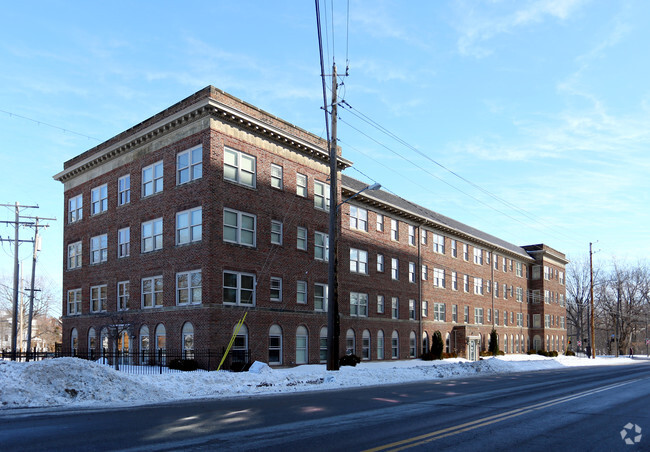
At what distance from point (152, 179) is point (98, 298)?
9397 mm

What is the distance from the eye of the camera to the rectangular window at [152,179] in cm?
3155

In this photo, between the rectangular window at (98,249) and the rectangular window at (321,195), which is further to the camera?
the rectangular window at (98,249)

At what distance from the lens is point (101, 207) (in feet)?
119

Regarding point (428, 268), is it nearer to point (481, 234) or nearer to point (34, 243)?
point (481, 234)

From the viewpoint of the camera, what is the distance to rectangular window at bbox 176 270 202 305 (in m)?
28.0

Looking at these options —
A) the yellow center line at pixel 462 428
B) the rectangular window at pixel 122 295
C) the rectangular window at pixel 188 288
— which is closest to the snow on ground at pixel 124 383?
the rectangular window at pixel 188 288

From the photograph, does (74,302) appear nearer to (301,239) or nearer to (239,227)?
(239,227)

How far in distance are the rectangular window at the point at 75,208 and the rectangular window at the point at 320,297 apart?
18.1 meters

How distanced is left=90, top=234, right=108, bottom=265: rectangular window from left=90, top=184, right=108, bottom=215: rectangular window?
1843mm

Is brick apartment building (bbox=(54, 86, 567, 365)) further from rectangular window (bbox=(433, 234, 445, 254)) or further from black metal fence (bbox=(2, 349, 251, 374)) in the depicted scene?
rectangular window (bbox=(433, 234, 445, 254))

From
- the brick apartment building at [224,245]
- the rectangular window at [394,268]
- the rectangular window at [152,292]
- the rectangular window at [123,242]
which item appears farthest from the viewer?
the rectangular window at [394,268]

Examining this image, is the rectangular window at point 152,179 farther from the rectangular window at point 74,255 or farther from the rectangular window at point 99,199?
the rectangular window at point 74,255

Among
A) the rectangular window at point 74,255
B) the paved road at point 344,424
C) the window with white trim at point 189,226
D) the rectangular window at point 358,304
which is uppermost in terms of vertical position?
the window with white trim at point 189,226

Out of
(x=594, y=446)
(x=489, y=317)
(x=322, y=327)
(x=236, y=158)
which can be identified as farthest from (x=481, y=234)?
(x=594, y=446)
